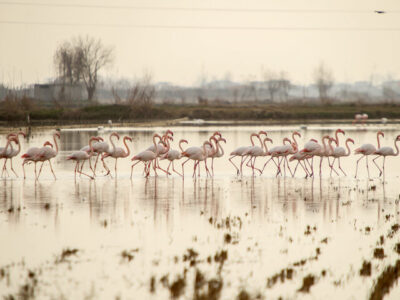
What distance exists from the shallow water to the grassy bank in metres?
38.9

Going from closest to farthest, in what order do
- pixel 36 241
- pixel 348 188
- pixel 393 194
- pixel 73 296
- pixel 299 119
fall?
pixel 73 296, pixel 36 241, pixel 393 194, pixel 348 188, pixel 299 119

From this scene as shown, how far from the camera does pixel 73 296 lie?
247 inches

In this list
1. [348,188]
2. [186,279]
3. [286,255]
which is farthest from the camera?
[348,188]

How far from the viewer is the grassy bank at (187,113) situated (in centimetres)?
5522

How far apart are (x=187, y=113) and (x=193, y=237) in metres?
66.4

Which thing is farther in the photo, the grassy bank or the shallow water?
the grassy bank

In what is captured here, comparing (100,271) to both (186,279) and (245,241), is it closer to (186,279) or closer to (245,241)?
(186,279)

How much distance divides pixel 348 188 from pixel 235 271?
7.40 m

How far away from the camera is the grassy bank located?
55219 mm

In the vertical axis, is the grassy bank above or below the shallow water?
above

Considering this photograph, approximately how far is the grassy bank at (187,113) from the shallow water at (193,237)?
38.9 metres

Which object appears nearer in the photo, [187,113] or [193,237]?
[193,237]

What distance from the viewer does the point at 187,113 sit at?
246 ft

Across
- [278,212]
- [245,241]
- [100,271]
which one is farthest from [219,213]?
[100,271]
